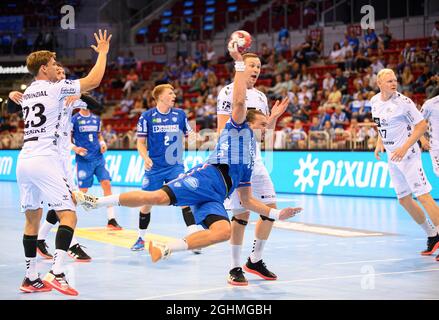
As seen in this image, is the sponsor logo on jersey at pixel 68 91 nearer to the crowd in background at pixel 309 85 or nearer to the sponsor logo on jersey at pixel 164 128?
the sponsor logo on jersey at pixel 164 128

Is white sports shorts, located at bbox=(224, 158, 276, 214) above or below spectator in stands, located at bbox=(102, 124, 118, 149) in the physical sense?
below

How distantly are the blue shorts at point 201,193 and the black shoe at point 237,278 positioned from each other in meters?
0.91

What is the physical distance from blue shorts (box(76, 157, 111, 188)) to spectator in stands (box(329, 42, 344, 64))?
596 inches

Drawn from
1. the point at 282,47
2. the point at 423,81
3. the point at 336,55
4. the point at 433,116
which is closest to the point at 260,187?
the point at 433,116

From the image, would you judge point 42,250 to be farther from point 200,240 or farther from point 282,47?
point 282,47

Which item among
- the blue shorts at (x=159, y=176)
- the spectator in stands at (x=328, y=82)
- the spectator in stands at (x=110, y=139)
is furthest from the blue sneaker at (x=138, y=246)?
the spectator in stands at (x=328, y=82)

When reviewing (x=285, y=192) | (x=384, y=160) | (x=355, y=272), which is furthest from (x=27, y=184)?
(x=285, y=192)

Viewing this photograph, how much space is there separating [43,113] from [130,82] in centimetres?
2744

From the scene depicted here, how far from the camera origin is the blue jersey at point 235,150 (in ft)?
25.1

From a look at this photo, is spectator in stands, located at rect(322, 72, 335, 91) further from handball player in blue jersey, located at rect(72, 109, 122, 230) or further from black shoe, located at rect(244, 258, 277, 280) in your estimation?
black shoe, located at rect(244, 258, 277, 280)

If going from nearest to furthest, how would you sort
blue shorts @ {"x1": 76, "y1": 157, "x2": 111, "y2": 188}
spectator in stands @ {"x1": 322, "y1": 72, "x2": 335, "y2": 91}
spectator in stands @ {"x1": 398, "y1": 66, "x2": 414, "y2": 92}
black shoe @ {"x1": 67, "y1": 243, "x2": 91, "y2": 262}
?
1. black shoe @ {"x1": 67, "y1": 243, "x2": 91, "y2": 262}
2. blue shorts @ {"x1": 76, "y1": 157, "x2": 111, "y2": 188}
3. spectator in stands @ {"x1": 398, "y1": 66, "x2": 414, "y2": 92}
4. spectator in stands @ {"x1": 322, "y1": 72, "x2": 335, "y2": 91}

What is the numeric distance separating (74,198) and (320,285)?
276 centimetres

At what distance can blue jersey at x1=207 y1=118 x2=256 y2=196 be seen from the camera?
25.1 ft

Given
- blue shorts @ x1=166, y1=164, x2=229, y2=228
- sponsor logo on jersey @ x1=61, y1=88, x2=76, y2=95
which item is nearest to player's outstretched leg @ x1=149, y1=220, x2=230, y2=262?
blue shorts @ x1=166, y1=164, x2=229, y2=228
